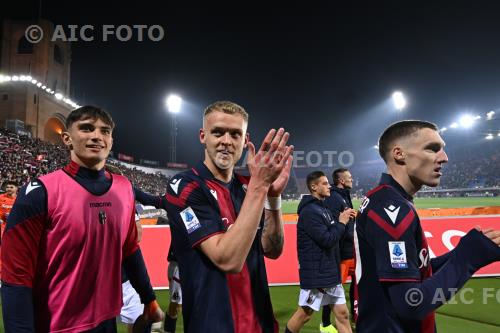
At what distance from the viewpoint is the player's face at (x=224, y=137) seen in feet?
7.04

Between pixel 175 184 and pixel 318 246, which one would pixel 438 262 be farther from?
pixel 318 246

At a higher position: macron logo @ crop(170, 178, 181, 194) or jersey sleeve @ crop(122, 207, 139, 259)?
macron logo @ crop(170, 178, 181, 194)

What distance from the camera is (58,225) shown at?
239 cm

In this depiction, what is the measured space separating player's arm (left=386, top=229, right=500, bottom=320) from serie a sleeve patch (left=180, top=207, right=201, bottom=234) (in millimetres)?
980

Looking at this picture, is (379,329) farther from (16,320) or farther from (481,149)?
(481,149)

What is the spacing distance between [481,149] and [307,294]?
186ft

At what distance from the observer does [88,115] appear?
2.79 meters

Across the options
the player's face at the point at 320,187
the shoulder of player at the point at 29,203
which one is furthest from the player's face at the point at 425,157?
the player's face at the point at 320,187

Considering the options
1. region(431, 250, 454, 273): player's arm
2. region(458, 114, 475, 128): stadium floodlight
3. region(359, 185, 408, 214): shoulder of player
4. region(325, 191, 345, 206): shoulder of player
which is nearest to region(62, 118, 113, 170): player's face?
region(359, 185, 408, 214): shoulder of player

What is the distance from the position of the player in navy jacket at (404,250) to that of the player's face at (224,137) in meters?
0.78

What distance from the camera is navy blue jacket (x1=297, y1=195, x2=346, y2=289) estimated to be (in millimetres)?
4965

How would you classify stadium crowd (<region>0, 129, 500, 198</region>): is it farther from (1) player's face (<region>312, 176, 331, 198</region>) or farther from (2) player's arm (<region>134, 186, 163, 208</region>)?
(1) player's face (<region>312, 176, 331, 198</region>)
